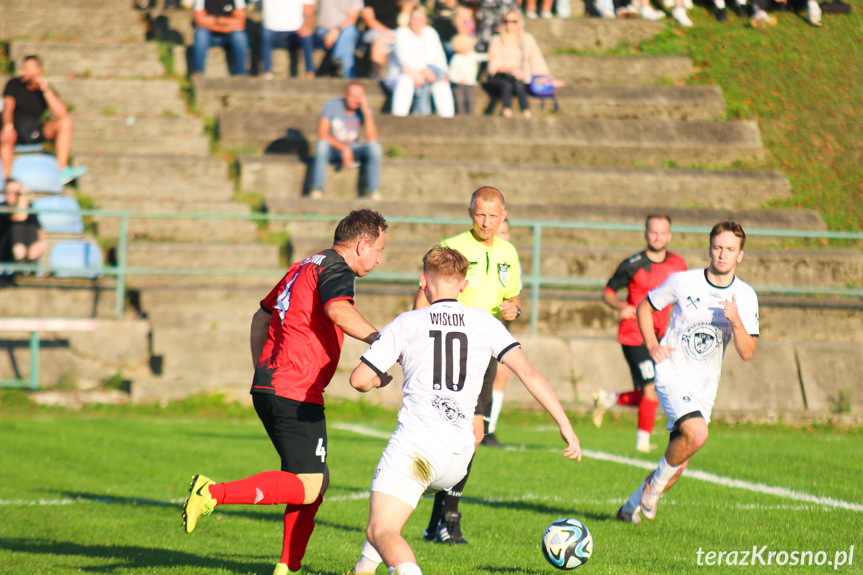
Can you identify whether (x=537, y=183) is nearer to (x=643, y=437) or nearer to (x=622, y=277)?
(x=622, y=277)

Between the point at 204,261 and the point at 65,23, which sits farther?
the point at 65,23

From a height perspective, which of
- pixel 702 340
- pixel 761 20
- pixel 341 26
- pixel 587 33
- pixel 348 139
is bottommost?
pixel 702 340

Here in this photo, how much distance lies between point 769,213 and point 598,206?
314cm

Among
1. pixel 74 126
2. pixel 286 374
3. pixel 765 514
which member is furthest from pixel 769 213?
pixel 286 374

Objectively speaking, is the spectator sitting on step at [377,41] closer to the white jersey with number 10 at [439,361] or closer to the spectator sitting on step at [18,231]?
the spectator sitting on step at [18,231]

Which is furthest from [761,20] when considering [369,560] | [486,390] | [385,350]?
[369,560]

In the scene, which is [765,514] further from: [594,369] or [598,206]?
[598,206]

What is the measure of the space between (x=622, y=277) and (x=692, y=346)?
3644 millimetres

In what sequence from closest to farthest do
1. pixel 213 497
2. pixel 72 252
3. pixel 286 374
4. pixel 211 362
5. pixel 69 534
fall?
pixel 213 497
pixel 286 374
pixel 69 534
pixel 211 362
pixel 72 252

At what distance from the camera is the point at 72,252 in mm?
13898

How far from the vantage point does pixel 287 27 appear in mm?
18625

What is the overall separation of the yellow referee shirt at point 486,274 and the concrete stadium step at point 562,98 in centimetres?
1189

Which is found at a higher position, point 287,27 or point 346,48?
point 287,27

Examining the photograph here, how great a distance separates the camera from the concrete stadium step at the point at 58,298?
13617mm
